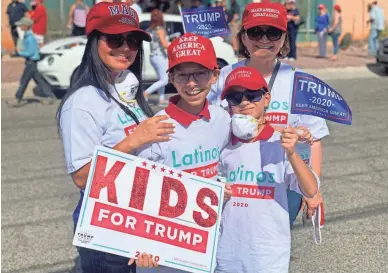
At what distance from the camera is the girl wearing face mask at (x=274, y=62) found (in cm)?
334

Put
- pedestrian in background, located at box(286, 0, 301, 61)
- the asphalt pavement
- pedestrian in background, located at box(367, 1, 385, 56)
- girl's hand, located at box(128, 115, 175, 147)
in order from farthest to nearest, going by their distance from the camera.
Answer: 1. pedestrian in background, located at box(367, 1, 385, 56)
2. pedestrian in background, located at box(286, 0, 301, 61)
3. the asphalt pavement
4. girl's hand, located at box(128, 115, 175, 147)

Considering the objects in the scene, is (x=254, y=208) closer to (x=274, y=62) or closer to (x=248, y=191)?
(x=248, y=191)

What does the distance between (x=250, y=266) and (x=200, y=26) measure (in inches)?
76.5

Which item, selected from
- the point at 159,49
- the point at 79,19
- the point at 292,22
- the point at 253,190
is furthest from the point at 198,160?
the point at 292,22

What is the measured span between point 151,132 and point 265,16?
940mm

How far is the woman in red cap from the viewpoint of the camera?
116 inches

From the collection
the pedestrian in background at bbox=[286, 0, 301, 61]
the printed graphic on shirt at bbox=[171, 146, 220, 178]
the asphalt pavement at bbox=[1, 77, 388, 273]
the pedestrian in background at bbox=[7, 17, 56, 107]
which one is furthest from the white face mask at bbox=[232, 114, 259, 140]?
the pedestrian in background at bbox=[286, 0, 301, 61]

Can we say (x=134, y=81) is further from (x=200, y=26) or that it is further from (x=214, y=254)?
(x=200, y=26)

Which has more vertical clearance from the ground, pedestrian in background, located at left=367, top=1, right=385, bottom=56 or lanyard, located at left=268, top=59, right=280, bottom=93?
lanyard, located at left=268, top=59, right=280, bottom=93

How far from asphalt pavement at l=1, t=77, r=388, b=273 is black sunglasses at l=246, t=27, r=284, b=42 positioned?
240 centimetres

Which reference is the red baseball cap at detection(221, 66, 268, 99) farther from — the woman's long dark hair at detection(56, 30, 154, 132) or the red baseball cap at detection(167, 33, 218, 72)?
the woman's long dark hair at detection(56, 30, 154, 132)

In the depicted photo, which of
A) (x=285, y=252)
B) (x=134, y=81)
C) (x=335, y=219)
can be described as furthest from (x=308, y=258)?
(x=134, y=81)

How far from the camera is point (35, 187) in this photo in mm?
7668

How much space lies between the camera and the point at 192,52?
2.92 m
